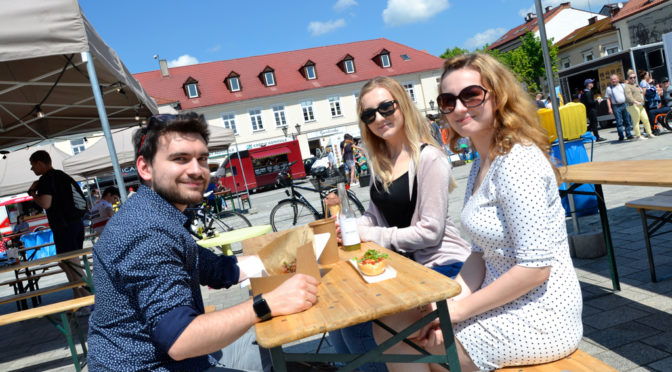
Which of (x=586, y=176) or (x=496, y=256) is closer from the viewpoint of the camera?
(x=496, y=256)

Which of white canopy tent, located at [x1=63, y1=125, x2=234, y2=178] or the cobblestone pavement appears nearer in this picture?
the cobblestone pavement

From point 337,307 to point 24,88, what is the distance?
18.8ft

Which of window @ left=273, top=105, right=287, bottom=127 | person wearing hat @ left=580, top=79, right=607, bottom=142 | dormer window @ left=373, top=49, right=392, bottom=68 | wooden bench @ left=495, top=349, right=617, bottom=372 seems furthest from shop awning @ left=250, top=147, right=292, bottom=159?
wooden bench @ left=495, top=349, right=617, bottom=372

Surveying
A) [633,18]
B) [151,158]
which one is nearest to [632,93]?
[151,158]

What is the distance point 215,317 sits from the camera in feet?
4.69

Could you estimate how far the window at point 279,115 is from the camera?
38.6 m

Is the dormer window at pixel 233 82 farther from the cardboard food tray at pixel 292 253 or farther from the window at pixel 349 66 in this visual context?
the cardboard food tray at pixel 292 253

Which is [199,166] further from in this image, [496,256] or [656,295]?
[656,295]

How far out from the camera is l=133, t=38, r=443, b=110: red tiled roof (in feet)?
127

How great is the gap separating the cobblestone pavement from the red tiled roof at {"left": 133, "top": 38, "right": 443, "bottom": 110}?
3319 centimetres

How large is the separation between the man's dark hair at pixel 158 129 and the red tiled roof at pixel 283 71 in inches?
1455

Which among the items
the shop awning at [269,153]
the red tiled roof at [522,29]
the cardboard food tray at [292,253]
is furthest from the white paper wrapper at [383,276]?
the red tiled roof at [522,29]

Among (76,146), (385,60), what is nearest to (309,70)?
(385,60)

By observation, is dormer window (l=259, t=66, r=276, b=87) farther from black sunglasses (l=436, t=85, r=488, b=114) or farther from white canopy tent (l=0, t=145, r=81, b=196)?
black sunglasses (l=436, t=85, r=488, b=114)
